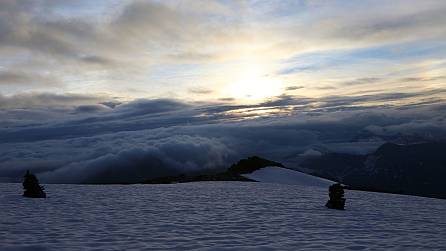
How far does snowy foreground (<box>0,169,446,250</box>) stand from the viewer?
1345 centimetres

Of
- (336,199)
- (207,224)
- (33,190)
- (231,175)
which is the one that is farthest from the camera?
(231,175)

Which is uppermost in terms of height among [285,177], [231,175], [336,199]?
[231,175]

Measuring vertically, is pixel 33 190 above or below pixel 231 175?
above

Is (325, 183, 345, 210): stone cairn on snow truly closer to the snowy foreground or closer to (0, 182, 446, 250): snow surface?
the snowy foreground

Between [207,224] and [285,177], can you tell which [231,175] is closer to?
[285,177]

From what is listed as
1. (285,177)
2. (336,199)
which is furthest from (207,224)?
(285,177)

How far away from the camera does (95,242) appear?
1322 centimetres

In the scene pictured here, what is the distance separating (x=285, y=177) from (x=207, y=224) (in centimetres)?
3281

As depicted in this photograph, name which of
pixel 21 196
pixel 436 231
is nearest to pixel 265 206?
pixel 436 231

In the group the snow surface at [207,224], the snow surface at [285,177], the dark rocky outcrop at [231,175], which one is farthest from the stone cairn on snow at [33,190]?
the snow surface at [285,177]

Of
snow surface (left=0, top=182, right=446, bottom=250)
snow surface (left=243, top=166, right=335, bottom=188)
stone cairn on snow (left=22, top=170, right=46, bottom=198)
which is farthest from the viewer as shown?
snow surface (left=243, top=166, right=335, bottom=188)

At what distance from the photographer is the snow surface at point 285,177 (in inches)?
1854

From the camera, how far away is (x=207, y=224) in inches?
678

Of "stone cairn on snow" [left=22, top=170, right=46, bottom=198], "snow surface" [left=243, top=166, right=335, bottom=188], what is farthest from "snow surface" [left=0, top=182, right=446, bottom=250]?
"snow surface" [left=243, top=166, right=335, bottom=188]
